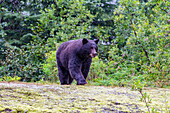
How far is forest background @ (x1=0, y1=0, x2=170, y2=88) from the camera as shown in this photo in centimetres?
872

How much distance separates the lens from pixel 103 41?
13445 millimetres

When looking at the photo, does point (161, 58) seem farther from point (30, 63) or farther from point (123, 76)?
point (30, 63)

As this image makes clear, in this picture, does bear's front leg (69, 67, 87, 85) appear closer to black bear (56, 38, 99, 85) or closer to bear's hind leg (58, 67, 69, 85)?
black bear (56, 38, 99, 85)

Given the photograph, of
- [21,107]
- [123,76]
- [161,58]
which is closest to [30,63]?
[123,76]

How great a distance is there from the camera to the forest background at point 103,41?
28.6 ft

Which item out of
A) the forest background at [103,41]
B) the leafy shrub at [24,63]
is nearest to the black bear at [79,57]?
the forest background at [103,41]

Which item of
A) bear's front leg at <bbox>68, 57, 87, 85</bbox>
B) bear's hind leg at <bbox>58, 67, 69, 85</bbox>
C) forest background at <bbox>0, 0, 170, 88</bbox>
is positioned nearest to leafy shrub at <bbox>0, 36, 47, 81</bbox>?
forest background at <bbox>0, 0, 170, 88</bbox>

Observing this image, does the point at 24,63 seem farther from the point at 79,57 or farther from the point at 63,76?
the point at 79,57

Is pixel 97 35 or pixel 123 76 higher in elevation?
pixel 97 35

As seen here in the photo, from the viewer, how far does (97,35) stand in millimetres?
13289

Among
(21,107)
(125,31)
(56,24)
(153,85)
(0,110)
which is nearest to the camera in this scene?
(0,110)

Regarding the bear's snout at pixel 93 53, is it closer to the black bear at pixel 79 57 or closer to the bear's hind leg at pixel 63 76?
the black bear at pixel 79 57

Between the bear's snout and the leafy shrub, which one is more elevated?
the bear's snout

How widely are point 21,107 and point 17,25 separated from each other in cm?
1322
